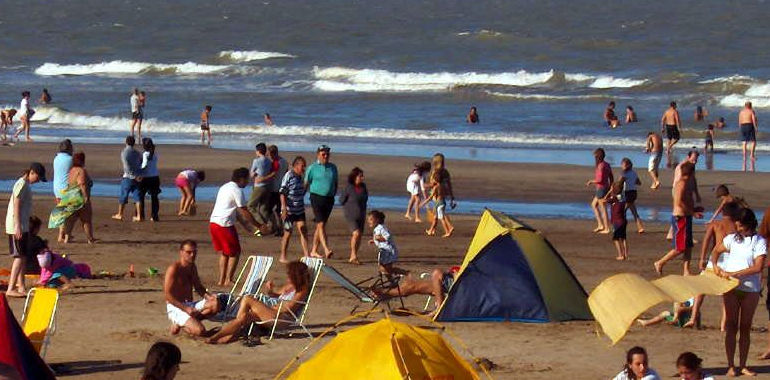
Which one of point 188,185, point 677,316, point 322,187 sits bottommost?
point 677,316

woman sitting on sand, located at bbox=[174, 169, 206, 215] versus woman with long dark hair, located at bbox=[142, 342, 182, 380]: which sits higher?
woman with long dark hair, located at bbox=[142, 342, 182, 380]

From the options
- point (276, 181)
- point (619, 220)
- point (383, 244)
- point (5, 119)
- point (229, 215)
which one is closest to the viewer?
point (229, 215)

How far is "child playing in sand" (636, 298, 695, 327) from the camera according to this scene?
1305 cm

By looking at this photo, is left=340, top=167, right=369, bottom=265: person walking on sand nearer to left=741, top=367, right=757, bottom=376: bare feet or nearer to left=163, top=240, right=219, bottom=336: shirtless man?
left=163, top=240, right=219, bottom=336: shirtless man

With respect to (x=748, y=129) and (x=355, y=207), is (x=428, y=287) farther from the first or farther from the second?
(x=748, y=129)

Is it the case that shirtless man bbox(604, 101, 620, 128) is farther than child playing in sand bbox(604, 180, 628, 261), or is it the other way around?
shirtless man bbox(604, 101, 620, 128)

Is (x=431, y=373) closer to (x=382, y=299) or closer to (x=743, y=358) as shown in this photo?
(x=743, y=358)

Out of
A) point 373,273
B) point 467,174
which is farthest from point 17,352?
point 467,174

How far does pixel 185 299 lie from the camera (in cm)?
1246

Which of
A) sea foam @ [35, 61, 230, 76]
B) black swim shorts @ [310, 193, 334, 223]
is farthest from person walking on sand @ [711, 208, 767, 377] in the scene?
sea foam @ [35, 61, 230, 76]

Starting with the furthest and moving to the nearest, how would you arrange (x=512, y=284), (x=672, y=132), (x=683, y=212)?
(x=672, y=132)
(x=683, y=212)
(x=512, y=284)

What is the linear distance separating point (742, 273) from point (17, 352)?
18.3 ft

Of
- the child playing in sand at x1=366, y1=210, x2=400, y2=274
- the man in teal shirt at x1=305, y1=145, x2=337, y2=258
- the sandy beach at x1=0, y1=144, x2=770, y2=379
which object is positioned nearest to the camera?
the sandy beach at x1=0, y1=144, x2=770, y2=379

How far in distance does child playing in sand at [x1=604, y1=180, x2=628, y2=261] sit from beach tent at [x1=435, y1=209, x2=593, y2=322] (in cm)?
382
